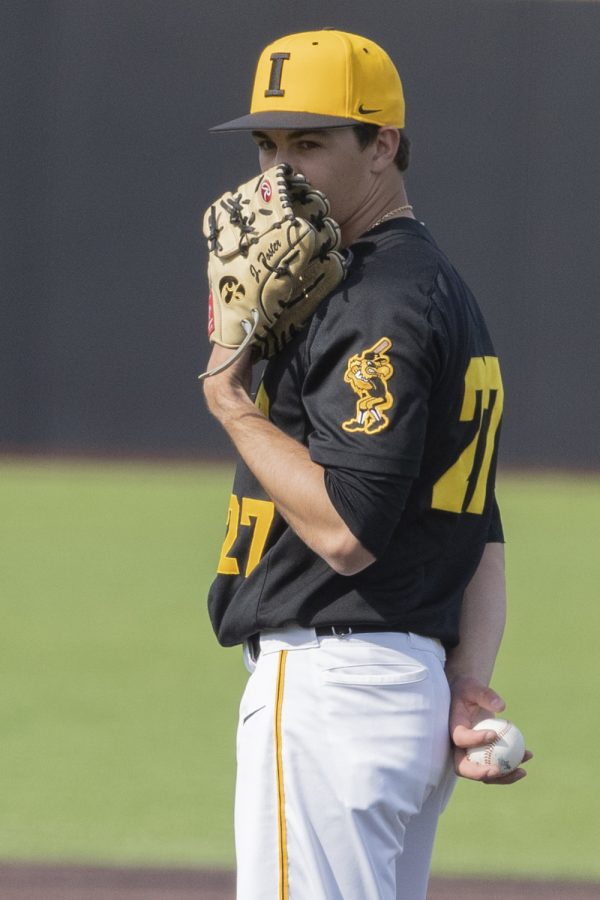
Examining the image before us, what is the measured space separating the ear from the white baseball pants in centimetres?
78

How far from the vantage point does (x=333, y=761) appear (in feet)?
7.15

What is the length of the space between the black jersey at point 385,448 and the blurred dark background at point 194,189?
9892mm

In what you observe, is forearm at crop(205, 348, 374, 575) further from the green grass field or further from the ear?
the green grass field

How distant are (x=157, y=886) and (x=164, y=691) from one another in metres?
2.08

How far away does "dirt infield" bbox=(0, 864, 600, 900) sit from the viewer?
3842 mm

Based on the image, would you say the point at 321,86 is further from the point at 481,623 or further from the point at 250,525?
the point at 481,623

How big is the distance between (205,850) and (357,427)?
96.7 inches

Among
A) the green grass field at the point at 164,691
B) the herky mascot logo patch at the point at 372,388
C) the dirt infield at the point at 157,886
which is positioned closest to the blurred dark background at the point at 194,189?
the green grass field at the point at 164,691

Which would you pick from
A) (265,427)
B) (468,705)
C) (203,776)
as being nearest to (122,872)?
(203,776)

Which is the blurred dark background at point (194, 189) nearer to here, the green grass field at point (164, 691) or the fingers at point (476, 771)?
the green grass field at point (164, 691)

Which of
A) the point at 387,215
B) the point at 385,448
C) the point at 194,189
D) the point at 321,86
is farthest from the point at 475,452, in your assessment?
the point at 194,189

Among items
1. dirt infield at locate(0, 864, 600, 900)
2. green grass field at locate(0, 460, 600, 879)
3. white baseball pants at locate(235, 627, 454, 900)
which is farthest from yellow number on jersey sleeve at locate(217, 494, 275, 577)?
green grass field at locate(0, 460, 600, 879)

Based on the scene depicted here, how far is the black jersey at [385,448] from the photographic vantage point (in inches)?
83.7

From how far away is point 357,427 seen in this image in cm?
213
